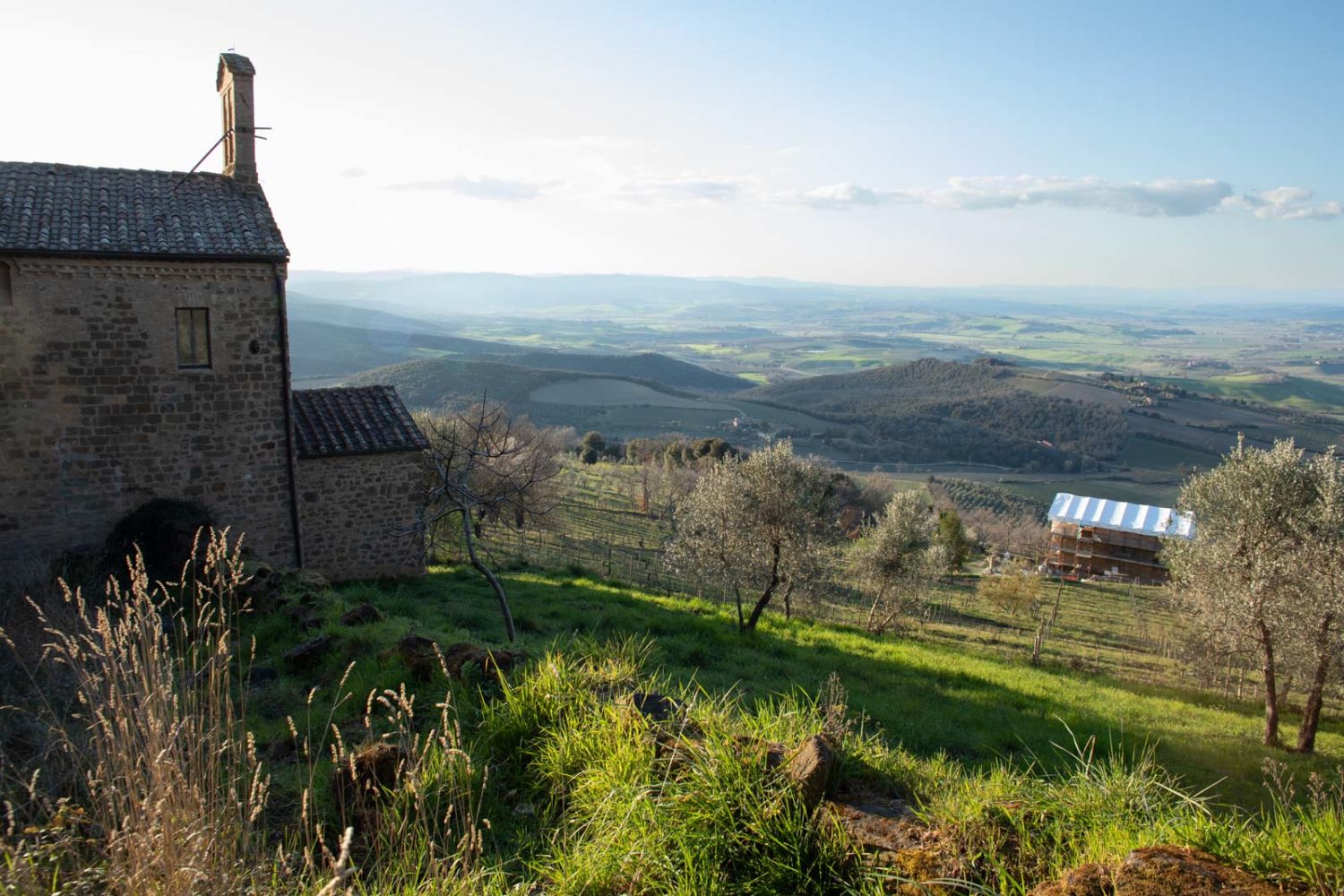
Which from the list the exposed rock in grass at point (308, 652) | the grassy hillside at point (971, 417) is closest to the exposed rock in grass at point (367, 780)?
the exposed rock in grass at point (308, 652)

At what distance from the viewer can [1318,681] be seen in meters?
16.4

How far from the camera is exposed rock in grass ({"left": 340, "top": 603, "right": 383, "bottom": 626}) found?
11.1 m

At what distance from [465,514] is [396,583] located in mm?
8661

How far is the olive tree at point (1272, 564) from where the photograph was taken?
53.6 feet

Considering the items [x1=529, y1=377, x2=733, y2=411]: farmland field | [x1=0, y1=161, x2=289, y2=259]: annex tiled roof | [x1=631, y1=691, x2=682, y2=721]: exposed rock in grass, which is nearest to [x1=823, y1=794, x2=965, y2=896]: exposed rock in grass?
[x1=631, y1=691, x2=682, y2=721]: exposed rock in grass

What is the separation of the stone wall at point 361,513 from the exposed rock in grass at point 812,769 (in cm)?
1298

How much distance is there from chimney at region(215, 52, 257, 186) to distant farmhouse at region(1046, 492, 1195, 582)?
1839 inches

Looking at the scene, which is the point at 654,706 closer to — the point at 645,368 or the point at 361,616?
the point at 361,616

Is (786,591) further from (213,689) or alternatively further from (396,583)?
(213,689)

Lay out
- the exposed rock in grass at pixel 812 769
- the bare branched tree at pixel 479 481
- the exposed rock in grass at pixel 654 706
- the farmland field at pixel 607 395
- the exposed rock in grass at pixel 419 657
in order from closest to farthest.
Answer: the exposed rock in grass at pixel 812 769 → the exposed rock in grass at pixel 654 706 → the exposed rock in grass at pixel 419 657 → the bare branched tree at pixel 479 481 → the farmland field at pixel 607 395

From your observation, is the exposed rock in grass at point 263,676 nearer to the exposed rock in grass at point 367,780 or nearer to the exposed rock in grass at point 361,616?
the exposed rock in grass at point 361,616

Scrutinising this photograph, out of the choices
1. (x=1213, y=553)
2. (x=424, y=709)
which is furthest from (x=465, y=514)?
(x=1213, y=553)

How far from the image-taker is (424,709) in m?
7.25

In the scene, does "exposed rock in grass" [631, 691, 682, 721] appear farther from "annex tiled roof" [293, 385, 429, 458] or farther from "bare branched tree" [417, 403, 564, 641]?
"annex tiled roof" [293, 385, 429, 458]
